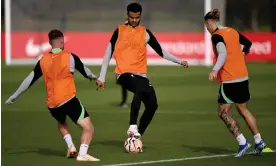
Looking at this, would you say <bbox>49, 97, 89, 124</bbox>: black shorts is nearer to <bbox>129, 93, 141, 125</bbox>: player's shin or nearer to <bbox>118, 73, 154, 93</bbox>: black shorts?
<bbox>129, 93, 141, 125</bbox>: player's shin

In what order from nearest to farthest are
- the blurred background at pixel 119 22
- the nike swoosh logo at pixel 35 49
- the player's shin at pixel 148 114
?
the player's shin at pixel 148 114
the blurred background at pixel 119 22
the nike swoosh logo at pixel 35 49

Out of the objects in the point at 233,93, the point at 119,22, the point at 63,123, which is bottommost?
the point at 119,22

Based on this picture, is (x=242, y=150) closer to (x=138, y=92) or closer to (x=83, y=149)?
(x=138, y=92)

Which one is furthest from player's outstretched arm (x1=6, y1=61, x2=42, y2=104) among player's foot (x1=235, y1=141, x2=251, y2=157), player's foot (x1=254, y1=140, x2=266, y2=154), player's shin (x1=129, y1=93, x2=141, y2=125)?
player's foot (x1=254, y1=140, x2=266, y2=154)

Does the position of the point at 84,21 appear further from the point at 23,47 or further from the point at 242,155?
the point at 242,155

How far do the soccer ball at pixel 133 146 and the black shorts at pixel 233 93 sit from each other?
139 cm

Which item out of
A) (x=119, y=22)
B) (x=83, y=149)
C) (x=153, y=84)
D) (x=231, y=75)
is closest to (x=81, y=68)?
(x=83, y=149)

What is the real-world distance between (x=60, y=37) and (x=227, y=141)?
3790 millimetres

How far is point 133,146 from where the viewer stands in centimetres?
1371

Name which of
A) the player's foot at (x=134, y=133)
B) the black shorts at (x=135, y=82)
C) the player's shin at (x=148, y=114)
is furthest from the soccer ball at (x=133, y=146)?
the black shorts at (x=135, y=82)

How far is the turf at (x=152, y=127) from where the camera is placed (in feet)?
43.6

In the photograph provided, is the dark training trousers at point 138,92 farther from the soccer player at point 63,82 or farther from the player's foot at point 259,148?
the player's foot at point 259,148

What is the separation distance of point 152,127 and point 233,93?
4.46 metres

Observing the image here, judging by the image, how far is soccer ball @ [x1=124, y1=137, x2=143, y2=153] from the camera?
1368 cm
